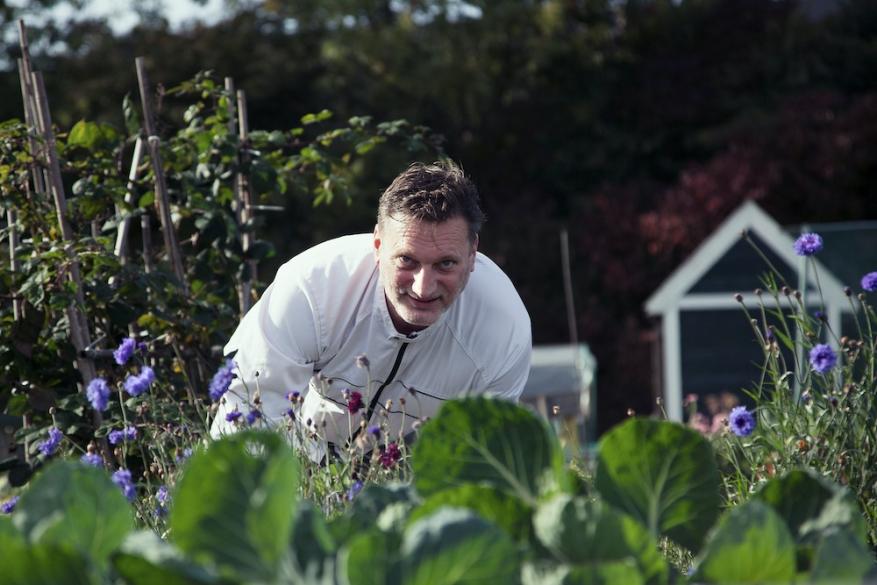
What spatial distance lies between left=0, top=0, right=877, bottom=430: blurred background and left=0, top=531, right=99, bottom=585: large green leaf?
11.3 meters

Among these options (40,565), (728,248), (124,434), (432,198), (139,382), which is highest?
(432,198)

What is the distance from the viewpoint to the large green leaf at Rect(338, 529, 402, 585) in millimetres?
946

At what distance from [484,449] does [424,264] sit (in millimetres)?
1907

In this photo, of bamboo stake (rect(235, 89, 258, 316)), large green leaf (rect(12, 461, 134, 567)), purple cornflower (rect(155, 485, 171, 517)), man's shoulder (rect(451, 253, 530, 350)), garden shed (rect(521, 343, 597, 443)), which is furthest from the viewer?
garden shed (rect(521, 343, 597, 443))

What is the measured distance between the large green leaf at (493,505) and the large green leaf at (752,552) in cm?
18

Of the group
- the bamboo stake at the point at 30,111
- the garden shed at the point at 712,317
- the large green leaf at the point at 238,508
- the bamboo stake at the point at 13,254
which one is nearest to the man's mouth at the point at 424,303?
the bamboo stake at the point at 13,254

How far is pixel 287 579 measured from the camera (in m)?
0.96

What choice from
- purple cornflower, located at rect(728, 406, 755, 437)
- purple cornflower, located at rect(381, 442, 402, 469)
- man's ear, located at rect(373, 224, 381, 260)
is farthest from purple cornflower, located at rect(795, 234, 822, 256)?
purple cornflower, located at rect(381, 442, 402, 469)

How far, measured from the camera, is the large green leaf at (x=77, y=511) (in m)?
1.04

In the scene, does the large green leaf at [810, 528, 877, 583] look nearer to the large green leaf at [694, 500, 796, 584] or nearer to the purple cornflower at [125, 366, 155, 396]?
the large green leaf at [694, 500, 796, 584]

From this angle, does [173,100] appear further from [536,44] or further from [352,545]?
[352,545]

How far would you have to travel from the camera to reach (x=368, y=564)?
3.12ft

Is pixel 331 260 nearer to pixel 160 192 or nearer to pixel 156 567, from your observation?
pixel 160 192

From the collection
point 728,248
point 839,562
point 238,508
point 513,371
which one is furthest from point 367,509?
point 728,248
